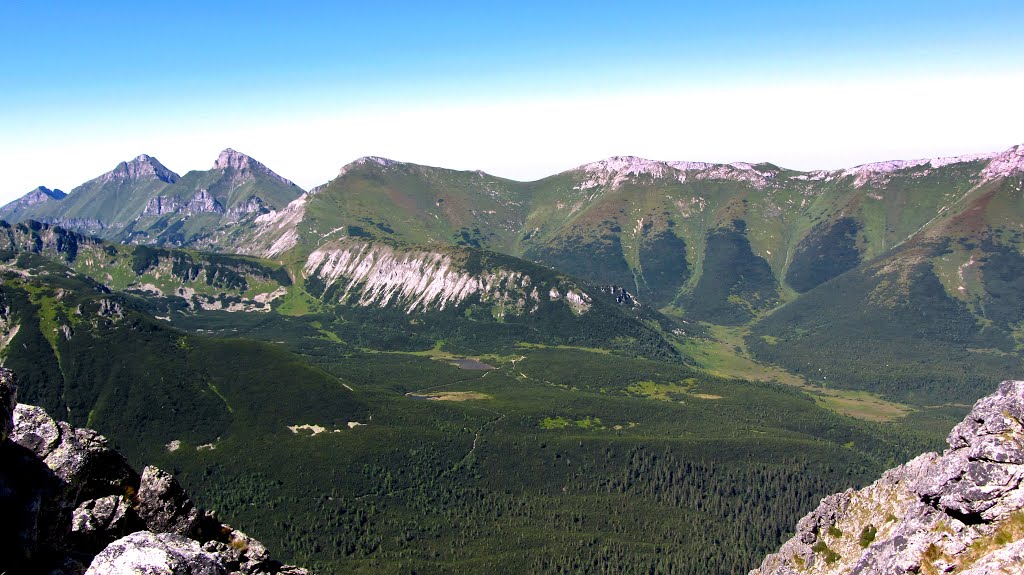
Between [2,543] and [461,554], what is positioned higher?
[2,543]

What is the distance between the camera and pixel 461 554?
571 feet

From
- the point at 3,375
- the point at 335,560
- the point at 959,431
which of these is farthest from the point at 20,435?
the point at 335,560

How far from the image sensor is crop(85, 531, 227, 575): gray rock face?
2481cm

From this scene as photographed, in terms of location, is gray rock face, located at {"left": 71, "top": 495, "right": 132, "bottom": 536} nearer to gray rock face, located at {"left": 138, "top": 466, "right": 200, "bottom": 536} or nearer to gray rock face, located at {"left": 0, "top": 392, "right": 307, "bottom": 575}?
gray rock face, located at {"left": 0, "top": 392, "right": 307, "bottom": 575}

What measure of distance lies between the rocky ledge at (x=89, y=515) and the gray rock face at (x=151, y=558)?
0.13 feet

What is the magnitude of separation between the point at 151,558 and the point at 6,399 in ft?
40.8

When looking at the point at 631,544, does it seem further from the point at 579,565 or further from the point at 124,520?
the point at 124,520

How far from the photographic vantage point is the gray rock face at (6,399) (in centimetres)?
2983

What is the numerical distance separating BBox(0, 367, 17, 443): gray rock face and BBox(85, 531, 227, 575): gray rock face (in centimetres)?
1021

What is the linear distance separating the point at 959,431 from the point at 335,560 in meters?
153

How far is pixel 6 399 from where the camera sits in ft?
98.5

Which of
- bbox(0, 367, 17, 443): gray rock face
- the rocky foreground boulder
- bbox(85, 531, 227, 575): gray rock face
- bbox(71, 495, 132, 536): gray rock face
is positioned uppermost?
bbox(0, 367, 17, 443): gray rock face

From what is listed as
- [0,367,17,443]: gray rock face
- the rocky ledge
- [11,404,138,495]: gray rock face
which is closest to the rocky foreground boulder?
the rocky ledge

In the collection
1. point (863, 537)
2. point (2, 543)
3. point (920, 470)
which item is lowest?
point (863, 537)
